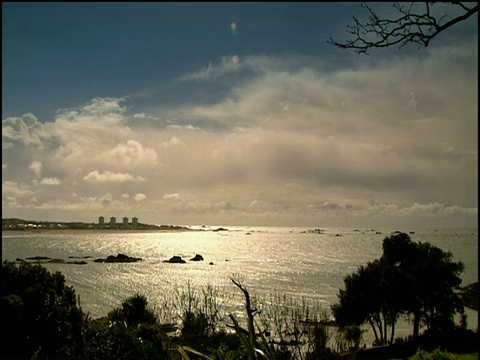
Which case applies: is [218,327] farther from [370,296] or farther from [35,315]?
[35,315]

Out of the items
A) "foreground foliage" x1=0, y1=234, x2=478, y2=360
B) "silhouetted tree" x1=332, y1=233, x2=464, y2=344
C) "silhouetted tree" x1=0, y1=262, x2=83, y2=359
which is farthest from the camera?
"silhouetted tree" x1=332, y1=233, x2=464, y2=344

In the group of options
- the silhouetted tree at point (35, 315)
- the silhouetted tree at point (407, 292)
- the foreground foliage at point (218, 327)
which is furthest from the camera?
the silhouetted tree at point (407, 292)

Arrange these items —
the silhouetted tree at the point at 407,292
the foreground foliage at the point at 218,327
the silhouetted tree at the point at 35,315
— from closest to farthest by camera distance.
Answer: the foreground foliage at the point at 218,327
the silhouetted tree at the point at 35,315
the silhouetted tree at the point at 407,292

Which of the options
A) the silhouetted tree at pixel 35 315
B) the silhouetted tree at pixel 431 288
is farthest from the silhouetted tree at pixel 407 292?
the silhouetted tree at pixel 35 315

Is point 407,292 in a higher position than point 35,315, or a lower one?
lower

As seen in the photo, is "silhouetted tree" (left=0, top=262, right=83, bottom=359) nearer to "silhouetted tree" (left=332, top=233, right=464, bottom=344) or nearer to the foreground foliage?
the foreground foliage

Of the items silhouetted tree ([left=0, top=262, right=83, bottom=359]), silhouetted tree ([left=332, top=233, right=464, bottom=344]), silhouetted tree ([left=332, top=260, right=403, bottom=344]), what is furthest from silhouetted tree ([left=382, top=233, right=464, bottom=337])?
silhouetted tree ([left=0, top=262, right=83, bottom=359])

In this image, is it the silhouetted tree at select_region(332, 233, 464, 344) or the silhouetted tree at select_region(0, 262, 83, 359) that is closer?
the silhouetted tree at select_region(0, 262, 83, 359)

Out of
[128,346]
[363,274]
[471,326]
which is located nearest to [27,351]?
[128,346]

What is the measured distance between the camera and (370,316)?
26797mm

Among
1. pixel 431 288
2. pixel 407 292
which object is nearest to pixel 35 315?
pixel 407 292

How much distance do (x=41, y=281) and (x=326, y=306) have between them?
33.8 metres

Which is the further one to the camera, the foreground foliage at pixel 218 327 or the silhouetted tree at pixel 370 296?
the silhouetted tree at pixel 370 296

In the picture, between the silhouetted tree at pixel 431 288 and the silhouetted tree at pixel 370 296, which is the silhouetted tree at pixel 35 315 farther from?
the silhouetted tree at pixel 431 288
